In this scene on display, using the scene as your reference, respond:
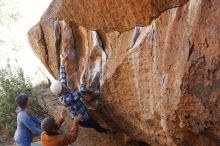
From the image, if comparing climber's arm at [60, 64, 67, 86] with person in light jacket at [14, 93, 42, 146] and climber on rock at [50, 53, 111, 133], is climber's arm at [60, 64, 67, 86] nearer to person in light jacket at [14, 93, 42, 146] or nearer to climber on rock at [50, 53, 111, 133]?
climber on rock at [50, 53, 111, 133]

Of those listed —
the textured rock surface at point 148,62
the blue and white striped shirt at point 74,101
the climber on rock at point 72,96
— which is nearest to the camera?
the textured rock surface at point 148,62

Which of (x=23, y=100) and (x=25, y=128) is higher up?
(x=23, y=100)

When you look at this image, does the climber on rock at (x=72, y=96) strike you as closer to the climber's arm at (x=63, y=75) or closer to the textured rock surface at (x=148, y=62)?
the climber's arm at (x=63, y=75)

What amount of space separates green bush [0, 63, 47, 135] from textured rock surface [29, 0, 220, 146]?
3.60m

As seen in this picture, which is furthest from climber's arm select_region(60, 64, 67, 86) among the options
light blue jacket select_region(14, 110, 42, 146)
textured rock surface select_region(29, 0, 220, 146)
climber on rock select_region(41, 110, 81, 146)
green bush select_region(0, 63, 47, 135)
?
green bush select_region(0, 63, 47, 135)

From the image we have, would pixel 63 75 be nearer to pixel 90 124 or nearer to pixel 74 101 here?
pixel 74 101

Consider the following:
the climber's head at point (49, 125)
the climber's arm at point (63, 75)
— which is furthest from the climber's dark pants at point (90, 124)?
the climber's head at point (49, 125)

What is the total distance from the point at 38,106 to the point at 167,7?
787 cm

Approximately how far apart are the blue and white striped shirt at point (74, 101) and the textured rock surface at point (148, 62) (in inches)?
7.6

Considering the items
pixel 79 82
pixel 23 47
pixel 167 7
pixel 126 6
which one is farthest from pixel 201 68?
pixel 23 47

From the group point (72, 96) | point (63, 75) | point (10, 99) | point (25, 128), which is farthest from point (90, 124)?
point (10, 99)

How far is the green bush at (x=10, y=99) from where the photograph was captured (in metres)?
12.6

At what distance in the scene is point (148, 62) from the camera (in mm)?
6582

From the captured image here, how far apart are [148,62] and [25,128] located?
2.97 m
